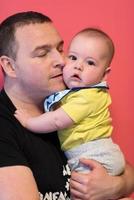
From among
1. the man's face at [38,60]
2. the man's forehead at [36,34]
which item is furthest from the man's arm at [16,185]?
the man's forehead at [36,34]

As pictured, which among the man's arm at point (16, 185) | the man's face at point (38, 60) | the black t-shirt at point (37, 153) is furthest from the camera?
the man's face at point (38, 60)

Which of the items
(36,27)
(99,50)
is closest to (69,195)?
(99,50)

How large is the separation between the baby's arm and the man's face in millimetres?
133

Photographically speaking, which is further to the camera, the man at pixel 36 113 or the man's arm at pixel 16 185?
the man at pixel 36 113

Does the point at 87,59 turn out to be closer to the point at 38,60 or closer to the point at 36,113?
the point at 38,60

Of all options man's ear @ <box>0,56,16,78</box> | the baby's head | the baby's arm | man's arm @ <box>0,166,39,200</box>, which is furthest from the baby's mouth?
man's arm @ <box>0,166,39,200</box>

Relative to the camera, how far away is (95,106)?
56.9 inches

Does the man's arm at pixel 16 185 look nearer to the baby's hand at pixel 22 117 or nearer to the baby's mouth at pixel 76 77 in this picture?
the baby's hand at pixel 22 117

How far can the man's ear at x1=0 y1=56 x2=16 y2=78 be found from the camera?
1.58 m

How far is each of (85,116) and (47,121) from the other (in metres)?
0.14

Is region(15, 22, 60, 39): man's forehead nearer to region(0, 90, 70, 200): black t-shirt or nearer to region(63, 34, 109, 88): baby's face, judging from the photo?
region(63, 34, 109, 88): baby's face

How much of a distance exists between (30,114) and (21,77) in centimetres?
15

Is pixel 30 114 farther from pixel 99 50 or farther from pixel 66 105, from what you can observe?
pixel 99 50

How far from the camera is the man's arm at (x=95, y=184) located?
1430mm
